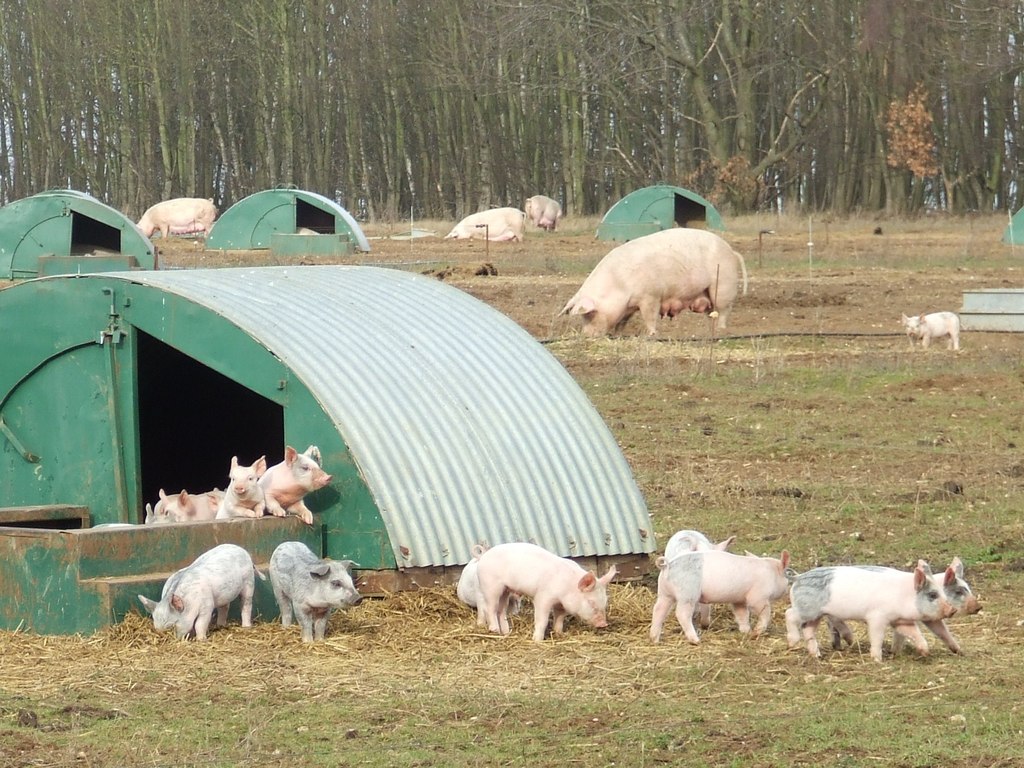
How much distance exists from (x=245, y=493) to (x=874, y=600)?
2.89 meters

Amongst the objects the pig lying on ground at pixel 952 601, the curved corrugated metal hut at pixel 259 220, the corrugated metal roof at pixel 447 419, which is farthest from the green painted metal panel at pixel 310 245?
the pig lying on ground at pixel 952 601

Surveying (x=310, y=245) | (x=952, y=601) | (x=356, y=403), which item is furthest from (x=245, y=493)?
(x=310, y=245)

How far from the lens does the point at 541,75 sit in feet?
184

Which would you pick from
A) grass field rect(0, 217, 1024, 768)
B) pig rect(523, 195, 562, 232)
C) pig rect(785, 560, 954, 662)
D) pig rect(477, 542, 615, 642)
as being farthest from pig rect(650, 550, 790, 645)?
pig rect(523, 195, 562, 232)

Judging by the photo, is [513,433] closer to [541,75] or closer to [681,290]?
[681,290]

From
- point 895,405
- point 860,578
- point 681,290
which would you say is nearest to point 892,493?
point 895,405

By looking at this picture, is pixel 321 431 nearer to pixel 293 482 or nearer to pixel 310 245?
pixel 293 482

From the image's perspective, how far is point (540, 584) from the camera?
7305 millimetres

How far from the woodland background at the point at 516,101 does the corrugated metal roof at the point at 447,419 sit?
123ft

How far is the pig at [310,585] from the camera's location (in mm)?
7219

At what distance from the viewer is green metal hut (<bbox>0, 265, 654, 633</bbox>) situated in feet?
25.6

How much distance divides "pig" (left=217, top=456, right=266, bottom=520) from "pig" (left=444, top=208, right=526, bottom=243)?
3115 cm

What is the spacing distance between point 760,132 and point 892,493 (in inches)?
1736

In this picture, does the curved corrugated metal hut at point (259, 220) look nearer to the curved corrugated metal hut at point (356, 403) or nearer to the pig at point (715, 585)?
the curved corrugated metal hut at point (356, 403)
